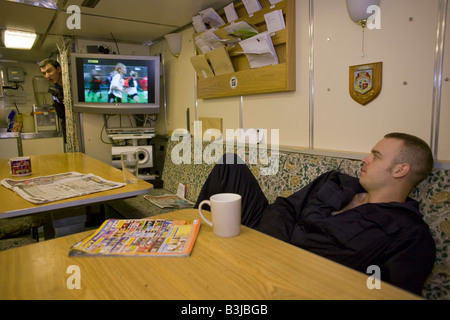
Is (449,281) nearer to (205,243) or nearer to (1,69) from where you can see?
(205,243)

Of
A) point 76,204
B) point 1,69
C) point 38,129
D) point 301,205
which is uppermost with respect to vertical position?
point 1,69

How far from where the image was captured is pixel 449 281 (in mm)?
1203

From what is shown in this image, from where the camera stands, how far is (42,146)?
13.5 feet

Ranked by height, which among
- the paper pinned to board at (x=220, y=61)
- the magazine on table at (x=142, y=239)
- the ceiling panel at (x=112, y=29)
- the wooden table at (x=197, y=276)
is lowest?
the wooden table at (x=197, y=276)

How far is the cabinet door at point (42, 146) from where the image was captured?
13.1 ft

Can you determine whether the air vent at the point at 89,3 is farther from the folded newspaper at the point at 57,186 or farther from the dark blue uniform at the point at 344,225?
the dark blue uniform at the point at 344,225

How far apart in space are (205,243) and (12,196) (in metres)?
0.99

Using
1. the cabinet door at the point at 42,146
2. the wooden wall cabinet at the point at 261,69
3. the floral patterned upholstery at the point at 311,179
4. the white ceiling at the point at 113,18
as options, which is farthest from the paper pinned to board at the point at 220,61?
the cabinet door at the point at 42,146

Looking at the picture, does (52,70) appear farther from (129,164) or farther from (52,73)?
(129,164)

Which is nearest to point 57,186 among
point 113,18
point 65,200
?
point 65,200

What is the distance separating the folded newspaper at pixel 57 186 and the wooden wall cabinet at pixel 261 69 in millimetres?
1271

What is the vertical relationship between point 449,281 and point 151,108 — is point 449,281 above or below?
below

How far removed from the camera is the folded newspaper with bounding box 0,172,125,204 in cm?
135
